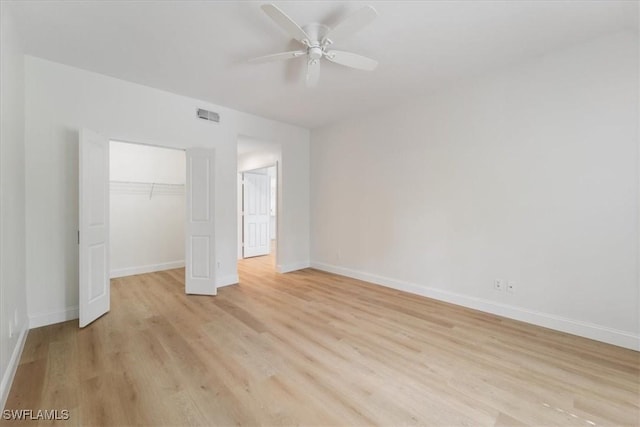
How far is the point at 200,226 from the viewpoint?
3812 mm

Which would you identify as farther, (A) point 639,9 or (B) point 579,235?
(B) point 579,235

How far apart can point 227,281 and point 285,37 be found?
342cm

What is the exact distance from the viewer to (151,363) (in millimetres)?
2127

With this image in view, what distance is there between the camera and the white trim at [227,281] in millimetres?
→ 4137

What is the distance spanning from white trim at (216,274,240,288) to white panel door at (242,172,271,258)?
2185mm

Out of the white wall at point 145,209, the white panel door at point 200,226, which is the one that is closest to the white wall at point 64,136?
the white panel door at point 200,226

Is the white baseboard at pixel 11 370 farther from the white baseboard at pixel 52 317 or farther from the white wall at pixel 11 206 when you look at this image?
the white baseboard at pixel 52 317

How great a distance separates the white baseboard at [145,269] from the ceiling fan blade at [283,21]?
481 centimetres

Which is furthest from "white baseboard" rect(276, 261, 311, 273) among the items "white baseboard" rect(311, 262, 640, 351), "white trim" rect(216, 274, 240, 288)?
"white baseboard" rect(311, 262, 640, 351)

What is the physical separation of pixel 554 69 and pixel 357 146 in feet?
8.58

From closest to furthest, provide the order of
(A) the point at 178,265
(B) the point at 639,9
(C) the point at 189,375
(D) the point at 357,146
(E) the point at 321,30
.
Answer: (C) the point at 189,375, (B) the point at 639,9, (E) the point at 321,30, (D) the point at 357,146, (A) the point at 178,265

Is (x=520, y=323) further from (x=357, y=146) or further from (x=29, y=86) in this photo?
(x=29, y=86)

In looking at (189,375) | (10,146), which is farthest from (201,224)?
(189,375)

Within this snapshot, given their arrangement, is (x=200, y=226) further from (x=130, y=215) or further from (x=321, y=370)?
(x=321, y=370)
